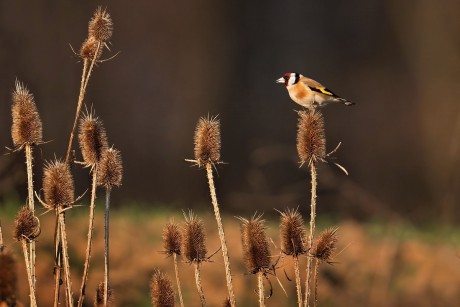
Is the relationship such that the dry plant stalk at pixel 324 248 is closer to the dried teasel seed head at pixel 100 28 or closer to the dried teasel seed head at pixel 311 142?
the dried teasel seed head at pixel 311 142

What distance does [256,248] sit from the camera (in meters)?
2.50

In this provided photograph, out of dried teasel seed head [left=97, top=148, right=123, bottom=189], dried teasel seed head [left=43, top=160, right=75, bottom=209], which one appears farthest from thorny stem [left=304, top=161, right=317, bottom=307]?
dried teasel seed head [left=43, top=160, right=75, bottom=209]

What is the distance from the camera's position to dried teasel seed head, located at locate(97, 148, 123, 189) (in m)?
2.68

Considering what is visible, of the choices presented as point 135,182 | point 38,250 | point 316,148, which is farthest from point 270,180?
point 316,148

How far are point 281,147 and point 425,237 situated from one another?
4.72 feet

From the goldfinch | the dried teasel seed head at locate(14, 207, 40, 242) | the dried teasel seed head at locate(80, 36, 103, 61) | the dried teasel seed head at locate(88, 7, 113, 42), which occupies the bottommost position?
the dried teasel seed head at locate(14, 207, 40, 242)

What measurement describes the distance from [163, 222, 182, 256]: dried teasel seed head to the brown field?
2861mm

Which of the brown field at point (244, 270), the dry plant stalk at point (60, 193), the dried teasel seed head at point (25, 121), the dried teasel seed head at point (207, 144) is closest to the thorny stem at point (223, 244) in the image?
the dried teasel seed head at point (207, 144)

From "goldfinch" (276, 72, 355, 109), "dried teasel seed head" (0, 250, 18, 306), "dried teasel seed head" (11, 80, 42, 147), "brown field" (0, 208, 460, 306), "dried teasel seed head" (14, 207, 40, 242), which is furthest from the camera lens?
"brown field" (0, 208, 460, 306)

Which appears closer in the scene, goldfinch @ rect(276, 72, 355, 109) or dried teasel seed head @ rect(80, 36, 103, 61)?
dried teasel seed head @ rect(80, 36, 103, 61)

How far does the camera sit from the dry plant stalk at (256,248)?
249 centimetres

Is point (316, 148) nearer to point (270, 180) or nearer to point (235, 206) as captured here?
point (235, 206)

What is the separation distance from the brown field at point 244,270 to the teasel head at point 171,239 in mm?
2861

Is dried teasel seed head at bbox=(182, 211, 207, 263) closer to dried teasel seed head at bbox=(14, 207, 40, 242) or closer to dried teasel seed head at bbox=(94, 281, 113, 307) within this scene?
dried teasel seed head at bbox=(94, 281, 113, 307)
